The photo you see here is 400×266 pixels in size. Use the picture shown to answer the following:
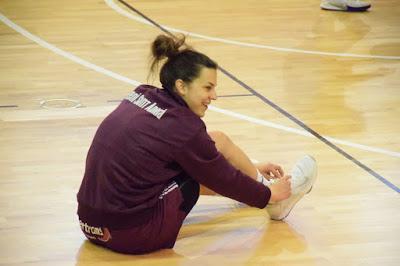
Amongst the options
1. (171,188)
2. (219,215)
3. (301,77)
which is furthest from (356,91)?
(171,188)

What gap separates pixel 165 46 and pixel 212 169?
51 centimetres

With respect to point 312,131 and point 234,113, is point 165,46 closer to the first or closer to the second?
point 312,131

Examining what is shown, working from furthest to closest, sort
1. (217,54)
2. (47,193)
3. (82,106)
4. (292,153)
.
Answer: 1. (217,54)
2. (82,106)
3. (292,153)
4. (47,193)

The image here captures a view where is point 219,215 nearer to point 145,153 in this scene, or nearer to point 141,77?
point 145,153

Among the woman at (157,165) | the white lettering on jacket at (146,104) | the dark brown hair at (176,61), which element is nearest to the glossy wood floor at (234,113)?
the woman at (157,165)

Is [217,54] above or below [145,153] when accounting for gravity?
below

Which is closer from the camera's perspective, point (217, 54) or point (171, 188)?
point (171, 188)

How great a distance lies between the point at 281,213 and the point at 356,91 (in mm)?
2186

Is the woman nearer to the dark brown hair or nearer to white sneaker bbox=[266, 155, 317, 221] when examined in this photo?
the dark brown hair

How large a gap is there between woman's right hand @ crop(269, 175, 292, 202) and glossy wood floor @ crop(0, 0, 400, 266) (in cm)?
16

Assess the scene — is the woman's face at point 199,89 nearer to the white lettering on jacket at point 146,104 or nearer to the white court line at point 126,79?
the white lettering on jacket at point 146,104

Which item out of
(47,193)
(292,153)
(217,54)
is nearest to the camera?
(47,193)

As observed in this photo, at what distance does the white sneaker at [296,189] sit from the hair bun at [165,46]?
0.80 metres

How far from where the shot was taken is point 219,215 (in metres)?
3.97
